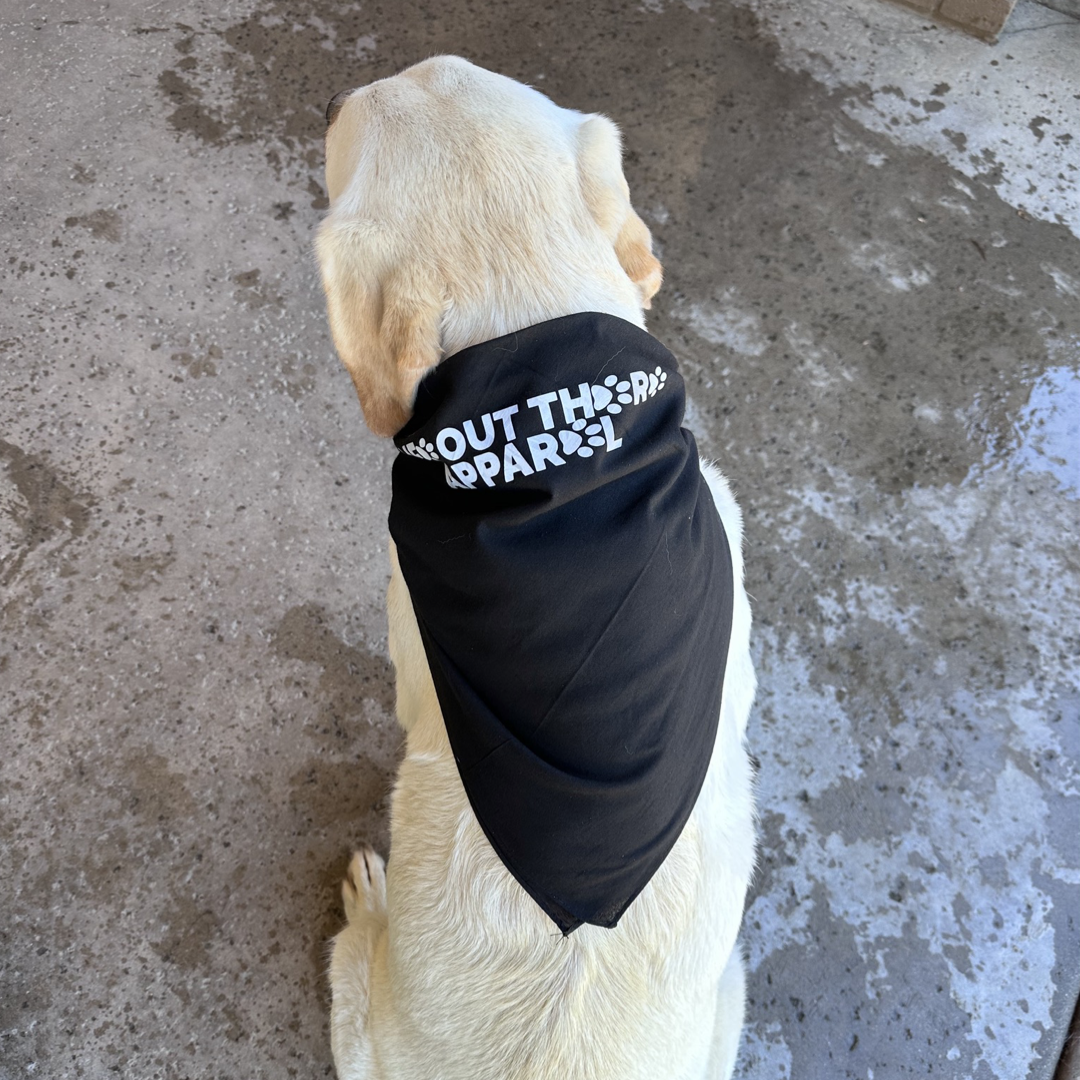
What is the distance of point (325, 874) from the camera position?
6.36 feet

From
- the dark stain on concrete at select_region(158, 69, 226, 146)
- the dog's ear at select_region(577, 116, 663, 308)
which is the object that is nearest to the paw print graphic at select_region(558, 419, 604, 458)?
the dog's ear at select_region(577, 116, 663, 308)

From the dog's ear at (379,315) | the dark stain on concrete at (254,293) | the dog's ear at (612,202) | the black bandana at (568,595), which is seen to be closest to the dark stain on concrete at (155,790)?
the black bandana at (568,595)

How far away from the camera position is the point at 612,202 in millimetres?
1301

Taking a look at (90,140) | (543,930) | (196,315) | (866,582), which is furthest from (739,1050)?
(90,140)

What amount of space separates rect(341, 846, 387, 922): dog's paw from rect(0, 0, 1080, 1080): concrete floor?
4.4 inches

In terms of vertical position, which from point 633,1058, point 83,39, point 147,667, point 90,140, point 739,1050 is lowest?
point 739,1050

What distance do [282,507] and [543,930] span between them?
1.44 metres

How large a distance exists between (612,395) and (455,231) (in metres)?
0.37

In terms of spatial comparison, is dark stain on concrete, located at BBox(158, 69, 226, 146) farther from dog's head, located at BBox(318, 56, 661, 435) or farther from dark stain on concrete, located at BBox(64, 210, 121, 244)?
dog's head, located at BBox(318, 56, 661, 435)

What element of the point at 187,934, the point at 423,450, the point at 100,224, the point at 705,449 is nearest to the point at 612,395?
the point at 423,450

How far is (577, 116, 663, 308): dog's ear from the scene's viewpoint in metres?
1.29

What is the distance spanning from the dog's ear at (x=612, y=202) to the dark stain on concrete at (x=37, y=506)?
168 cm

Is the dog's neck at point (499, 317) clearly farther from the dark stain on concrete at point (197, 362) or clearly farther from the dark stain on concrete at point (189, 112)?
the dark stain on concrete at point (189, 112)

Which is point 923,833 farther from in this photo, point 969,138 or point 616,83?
point 616,83
